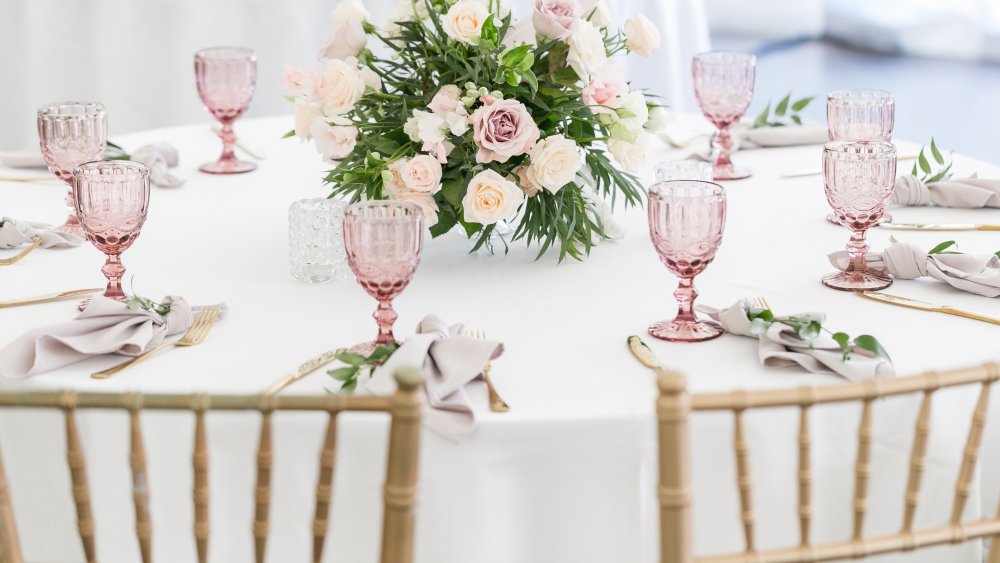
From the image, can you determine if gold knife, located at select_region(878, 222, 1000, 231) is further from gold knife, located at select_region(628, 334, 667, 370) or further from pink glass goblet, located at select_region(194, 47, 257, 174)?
pink glass goblet, located at select_region(194, 47, 257, 174)

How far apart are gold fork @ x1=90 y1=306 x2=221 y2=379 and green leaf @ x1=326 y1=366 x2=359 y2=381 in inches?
10.0

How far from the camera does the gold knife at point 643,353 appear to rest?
149cm

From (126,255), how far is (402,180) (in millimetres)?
540

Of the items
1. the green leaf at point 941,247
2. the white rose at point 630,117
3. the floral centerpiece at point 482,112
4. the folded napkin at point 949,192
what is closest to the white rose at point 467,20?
the floral centerpiece at point 482,112

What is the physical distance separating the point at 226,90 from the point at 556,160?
3.42 feet

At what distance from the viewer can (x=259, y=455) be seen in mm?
1085

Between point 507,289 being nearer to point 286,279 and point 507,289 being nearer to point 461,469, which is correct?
point 286,279

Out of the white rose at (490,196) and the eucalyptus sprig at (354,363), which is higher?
the white rose at (490,196)

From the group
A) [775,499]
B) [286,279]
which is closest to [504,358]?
[775,499]

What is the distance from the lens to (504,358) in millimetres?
1537

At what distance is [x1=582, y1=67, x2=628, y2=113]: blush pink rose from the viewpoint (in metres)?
1.82

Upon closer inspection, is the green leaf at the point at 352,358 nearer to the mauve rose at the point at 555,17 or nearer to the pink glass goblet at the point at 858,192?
the mauve rose at the point at 555,17

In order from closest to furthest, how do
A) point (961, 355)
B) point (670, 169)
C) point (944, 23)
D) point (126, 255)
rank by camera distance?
1. point (961, 355)
2. point (126, 255)
3. point (670, 169)
4. point (944, 23)

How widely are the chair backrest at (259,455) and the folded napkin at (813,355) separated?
1.96 ft
